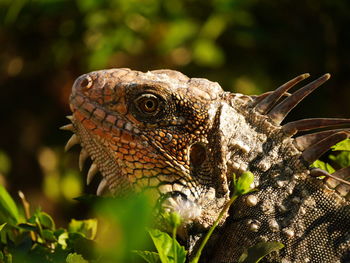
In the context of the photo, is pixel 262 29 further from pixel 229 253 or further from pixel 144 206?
pixel 144 206

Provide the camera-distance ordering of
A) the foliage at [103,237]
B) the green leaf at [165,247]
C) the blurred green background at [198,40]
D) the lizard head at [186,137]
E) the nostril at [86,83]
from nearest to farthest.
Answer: the foliage at [103,237]
the green leaf at [165,247]
the lizard head at [186,137]
the nostril at [86,83]
the blurred green background at [198,40]

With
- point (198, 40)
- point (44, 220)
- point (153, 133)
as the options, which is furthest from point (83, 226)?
point (198, 40)

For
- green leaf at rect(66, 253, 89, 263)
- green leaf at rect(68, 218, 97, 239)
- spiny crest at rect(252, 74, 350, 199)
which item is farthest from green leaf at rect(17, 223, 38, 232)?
spiny crest at rect(252, 74, 350, 199)

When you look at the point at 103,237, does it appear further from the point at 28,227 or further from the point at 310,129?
the point at 310,129

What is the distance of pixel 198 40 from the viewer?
6418 millimetres

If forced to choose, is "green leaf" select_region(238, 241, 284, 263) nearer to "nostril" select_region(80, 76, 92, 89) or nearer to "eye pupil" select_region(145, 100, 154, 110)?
"eye pupil" select_region(145, 100, 154, 110)

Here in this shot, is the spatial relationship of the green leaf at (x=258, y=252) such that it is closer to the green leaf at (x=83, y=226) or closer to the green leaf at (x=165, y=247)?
the green leaf at (x=165, y=247)

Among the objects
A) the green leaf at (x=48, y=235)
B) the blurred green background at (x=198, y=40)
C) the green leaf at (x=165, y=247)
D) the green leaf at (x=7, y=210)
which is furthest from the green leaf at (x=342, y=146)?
the blurred green background at (x=198, y=40)

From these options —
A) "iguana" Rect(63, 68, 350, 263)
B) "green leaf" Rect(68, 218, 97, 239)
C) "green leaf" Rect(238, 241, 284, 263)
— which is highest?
"iguana" Rect(63, 68, 350, 263)

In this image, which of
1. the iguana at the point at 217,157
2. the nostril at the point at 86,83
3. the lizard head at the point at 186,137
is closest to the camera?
the iguana at the point at 217,157

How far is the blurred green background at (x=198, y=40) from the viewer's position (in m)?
6.28

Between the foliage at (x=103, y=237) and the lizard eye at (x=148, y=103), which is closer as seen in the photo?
the foliage at (x=103, y=237)

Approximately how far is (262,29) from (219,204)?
413 centimetres

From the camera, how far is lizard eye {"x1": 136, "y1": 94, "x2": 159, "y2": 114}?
2580 millimetres
